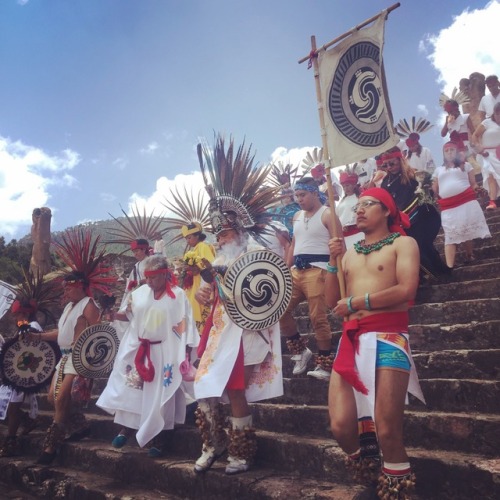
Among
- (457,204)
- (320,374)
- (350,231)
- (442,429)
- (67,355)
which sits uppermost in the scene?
(457,204)

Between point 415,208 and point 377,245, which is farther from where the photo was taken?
point 415,208

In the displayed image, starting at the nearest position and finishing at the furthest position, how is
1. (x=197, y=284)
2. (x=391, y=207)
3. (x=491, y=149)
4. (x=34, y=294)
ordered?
1. (x=391, y=207)
2. (x=197, y=284)
3. (x=34, y=294)
4. (x=491, y=149)

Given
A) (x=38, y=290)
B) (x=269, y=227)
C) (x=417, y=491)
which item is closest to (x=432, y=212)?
(x=269, y=227)

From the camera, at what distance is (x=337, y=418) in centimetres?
279

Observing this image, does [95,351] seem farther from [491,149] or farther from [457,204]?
[491,149]

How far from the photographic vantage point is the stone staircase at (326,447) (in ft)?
9.86

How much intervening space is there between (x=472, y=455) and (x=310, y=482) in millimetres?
1086

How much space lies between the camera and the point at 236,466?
11.8 feet

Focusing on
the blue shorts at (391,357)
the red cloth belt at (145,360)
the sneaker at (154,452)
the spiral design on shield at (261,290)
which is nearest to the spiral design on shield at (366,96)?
the spiral design on shield at (261,290)

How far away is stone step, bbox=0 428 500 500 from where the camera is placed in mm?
2840

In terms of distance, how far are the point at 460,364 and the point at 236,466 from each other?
1955 millimetres

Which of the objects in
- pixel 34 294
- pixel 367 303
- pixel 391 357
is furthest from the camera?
pixel 34 294

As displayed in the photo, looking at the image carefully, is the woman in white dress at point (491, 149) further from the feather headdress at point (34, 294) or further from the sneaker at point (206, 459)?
the feather headdress at point (34, 294)

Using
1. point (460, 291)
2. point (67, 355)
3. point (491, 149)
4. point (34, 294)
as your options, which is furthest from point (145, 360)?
point (491, 149)
